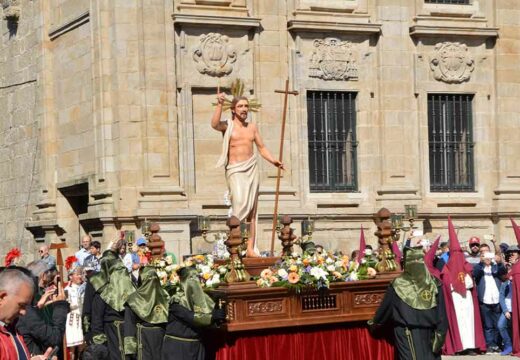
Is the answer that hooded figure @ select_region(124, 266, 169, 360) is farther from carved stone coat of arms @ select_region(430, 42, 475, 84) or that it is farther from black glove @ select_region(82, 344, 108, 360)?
carved stone coat of arms @ select_region(430, 42, 475, 84)

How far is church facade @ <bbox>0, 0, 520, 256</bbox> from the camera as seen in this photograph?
83.9ft

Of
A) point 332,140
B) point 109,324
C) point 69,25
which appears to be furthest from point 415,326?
point 69,25

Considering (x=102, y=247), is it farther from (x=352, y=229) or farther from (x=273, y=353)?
(x=273, y=353)

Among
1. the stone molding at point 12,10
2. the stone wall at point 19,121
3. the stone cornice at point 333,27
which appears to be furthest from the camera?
the stone molding at point 12,10

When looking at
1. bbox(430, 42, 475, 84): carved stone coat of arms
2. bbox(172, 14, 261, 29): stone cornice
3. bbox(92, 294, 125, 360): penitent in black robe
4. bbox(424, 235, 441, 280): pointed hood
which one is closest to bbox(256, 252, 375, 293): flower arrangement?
bbox(92, 294, 125, 360): penitent in black robe

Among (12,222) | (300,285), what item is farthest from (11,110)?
(300,285)

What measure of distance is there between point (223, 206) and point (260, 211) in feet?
2.44

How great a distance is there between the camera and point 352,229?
89.5 feet

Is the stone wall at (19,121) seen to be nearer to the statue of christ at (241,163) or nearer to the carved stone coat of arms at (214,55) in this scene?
the carved stone coat of arms at (214,55)

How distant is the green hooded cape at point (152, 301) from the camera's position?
1527 centimetres

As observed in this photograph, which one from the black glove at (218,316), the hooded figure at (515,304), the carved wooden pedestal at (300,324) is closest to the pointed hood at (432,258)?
the hooded figure at (515,304)

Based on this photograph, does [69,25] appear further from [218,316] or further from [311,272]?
[218,316]

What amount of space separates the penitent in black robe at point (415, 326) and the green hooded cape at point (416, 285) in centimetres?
7

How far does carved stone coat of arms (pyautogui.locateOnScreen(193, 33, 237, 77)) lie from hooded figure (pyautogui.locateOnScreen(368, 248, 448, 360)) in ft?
37.7
